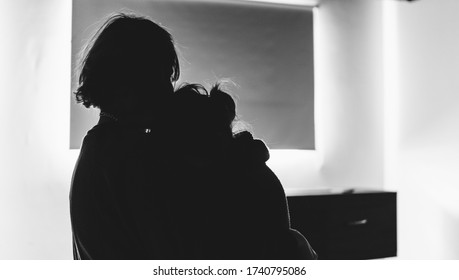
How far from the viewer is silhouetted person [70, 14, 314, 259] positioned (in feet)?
2.51

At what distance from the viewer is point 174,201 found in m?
0.77

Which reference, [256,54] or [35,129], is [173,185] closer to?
[35,129]

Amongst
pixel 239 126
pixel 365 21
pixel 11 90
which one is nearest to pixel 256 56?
pixel 239 126

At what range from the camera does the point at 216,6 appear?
1.79 meters

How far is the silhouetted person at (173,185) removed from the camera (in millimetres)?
764

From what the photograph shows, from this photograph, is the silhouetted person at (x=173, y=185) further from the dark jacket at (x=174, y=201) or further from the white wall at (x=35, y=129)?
the white wall at (x=35, y=129)

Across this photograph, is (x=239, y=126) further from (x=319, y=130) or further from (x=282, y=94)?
(x=319, y=130)

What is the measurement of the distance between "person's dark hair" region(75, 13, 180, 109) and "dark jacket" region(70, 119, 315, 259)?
0.10 meters

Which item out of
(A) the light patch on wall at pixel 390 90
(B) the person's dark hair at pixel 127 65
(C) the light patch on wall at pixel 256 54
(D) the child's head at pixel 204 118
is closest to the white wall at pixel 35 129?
(C) the light patch on wall at pixel 256 54

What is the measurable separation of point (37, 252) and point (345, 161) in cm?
137

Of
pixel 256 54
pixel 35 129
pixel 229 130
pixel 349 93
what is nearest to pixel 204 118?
pixel 229 130

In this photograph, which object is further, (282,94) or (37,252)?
(282,94)

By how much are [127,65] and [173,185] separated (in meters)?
0.28

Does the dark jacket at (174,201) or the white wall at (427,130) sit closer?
the dark jacket at (174,201)
